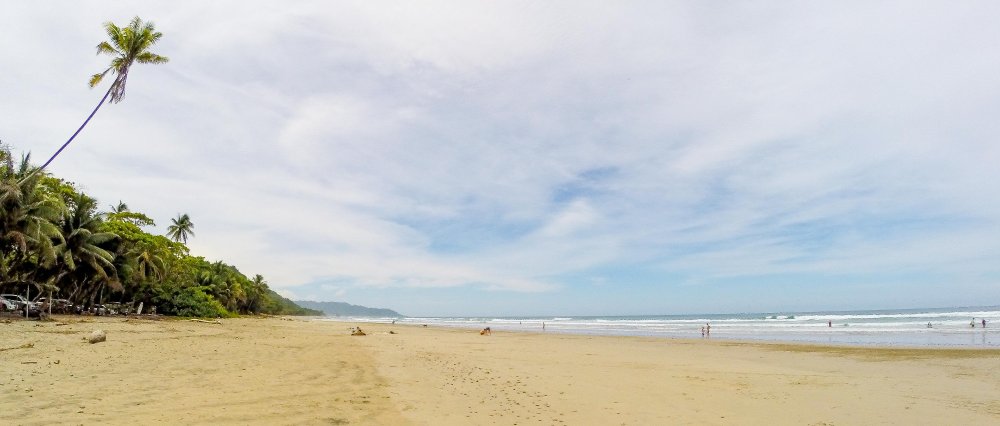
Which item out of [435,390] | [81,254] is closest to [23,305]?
[81,254]

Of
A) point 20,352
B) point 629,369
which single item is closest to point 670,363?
point 629,369

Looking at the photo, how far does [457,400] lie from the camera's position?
921 cm

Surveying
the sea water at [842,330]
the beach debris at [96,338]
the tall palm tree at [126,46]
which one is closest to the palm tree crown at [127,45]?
the tall palm tree at [126,46]

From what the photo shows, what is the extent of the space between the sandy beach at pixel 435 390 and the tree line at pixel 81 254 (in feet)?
47.7

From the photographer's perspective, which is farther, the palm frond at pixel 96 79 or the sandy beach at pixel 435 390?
the palm frond at pixel 96 79

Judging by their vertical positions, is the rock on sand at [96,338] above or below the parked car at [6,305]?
above

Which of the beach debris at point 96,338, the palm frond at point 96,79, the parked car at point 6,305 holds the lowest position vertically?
the parked car at point 6,305

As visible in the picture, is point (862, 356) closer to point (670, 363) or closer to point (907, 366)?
point (907, 366)

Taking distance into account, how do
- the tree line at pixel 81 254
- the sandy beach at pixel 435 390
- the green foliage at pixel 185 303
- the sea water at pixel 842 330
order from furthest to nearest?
the green foliage at pixel 185 303 → the sea water at pixel 842 330 → the tree line at pixel 81 254 → the sandy beach at pixel 435 390

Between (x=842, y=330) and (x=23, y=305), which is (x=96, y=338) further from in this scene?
(x=842, y=330)

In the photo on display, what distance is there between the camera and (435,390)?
10.2 m

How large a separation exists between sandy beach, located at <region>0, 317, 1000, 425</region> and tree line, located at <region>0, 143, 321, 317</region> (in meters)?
14.5

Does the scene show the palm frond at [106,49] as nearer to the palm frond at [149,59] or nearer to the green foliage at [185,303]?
the palm frond at [149,59]

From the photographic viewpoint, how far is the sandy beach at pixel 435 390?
24.5 ft
